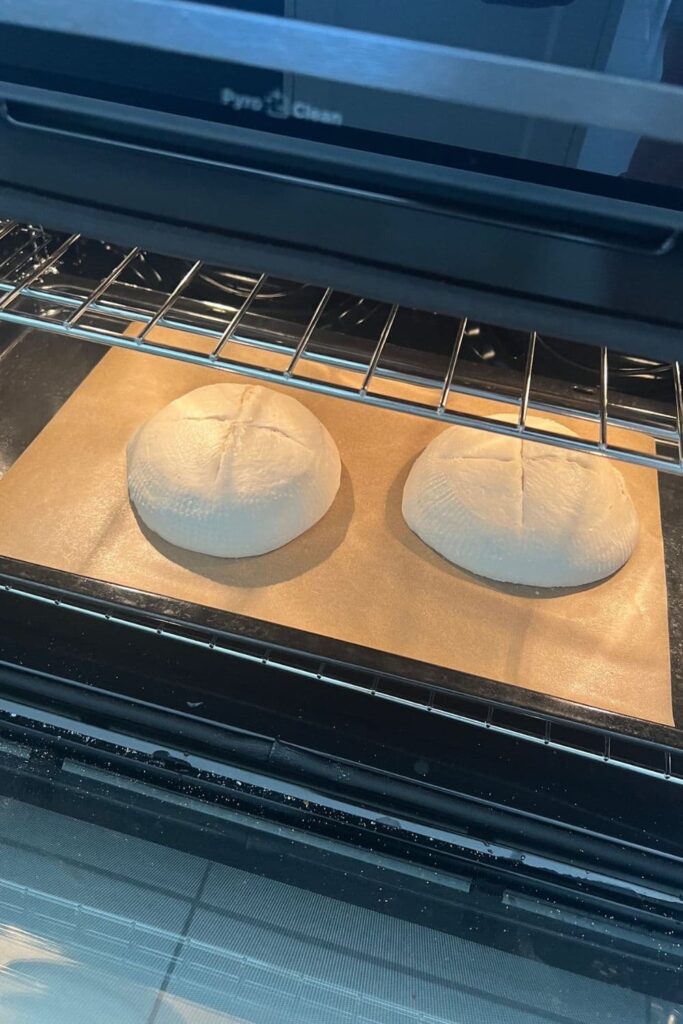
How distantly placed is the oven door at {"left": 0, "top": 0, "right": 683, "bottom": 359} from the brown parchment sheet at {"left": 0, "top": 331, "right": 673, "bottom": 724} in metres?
0.40

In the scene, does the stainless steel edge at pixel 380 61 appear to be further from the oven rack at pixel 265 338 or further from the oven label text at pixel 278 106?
the oven rack at pixel 265 338

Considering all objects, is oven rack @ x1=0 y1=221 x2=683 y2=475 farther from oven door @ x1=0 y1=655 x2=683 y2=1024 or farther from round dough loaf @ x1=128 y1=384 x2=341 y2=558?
oven door @ x1=0 y1=655 x2=683 y2=1024

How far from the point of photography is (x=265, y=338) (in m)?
0.69

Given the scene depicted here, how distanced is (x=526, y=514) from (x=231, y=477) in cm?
33

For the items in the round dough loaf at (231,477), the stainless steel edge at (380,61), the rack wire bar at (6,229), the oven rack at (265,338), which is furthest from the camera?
the round dough loaf at (231,477)

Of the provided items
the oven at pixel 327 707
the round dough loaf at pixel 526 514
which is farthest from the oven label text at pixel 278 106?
the round dough loaf at pixel 526 514

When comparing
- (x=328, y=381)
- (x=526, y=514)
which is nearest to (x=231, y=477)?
(x=328, y=381)

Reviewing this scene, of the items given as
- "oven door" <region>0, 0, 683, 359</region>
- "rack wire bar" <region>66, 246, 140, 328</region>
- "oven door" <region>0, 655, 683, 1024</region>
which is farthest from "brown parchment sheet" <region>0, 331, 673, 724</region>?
"oven door" <region>0, 0, 683, 359</region>

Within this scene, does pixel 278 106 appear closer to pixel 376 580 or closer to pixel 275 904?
pixel 376 580

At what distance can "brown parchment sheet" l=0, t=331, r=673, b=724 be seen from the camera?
31.7 inches

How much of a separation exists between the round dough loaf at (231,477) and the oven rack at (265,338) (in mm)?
144

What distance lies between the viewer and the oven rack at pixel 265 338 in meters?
0.63

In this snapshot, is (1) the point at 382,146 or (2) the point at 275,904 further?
(2) the point at 275,904

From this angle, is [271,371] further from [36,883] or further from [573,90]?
[36,883]
